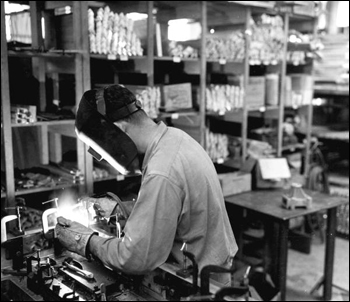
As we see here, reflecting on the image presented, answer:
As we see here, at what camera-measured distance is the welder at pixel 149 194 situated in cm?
177

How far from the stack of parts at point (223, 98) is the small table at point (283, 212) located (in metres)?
0.88

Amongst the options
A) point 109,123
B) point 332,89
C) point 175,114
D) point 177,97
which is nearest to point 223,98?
point 177,97

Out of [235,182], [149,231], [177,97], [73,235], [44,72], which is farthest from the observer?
[235,182]

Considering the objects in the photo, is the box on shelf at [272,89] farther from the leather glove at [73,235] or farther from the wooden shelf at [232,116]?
the leather glove at [73,235]

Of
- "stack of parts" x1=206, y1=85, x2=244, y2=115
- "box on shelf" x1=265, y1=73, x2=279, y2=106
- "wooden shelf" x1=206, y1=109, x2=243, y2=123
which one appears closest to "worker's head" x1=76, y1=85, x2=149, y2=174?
"stack of parts" x1=206, y1=85, x2=244, y2=115

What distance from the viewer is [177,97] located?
4.25m

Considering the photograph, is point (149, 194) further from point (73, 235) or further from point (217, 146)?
point (217, 146)

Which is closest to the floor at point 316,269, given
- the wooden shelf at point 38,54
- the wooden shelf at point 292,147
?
the wooden shelf at point 292,147


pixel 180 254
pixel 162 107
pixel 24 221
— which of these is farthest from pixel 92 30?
pixel 180 254

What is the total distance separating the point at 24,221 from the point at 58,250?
1.33 meters

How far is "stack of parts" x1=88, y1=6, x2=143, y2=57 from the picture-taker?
3600mm

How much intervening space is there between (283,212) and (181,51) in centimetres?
170

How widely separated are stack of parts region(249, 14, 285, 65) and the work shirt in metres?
3.05

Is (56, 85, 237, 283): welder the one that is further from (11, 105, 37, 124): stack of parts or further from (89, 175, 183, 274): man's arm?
(11, 105, 37, 124): stack of parts
